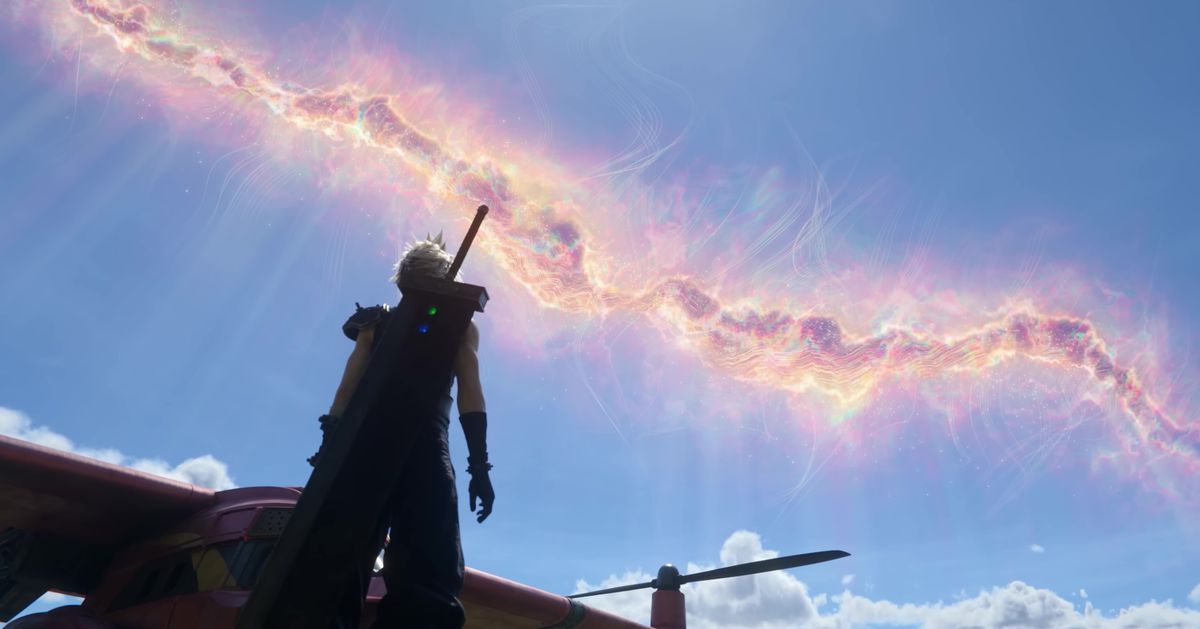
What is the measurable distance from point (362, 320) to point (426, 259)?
55 centimetres

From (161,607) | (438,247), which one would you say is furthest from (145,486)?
(438,247)

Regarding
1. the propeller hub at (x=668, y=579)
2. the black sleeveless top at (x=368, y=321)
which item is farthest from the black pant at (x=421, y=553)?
the propeller hub at (x=668, y=579)

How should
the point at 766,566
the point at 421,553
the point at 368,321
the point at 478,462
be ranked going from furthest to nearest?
the point at 766,566 → the point at 368,321 → the point at 478,462 → the point at 421,553

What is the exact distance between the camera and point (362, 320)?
3.40 meters

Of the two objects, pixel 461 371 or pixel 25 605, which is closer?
pixel 461 371

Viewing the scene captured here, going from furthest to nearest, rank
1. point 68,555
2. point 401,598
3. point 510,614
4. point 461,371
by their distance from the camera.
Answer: point 510,614 < point 68,555 < point 461,371 < point 401,598

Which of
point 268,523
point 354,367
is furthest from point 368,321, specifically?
point 268,523

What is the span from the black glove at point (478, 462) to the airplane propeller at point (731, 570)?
713cm

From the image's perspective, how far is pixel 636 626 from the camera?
29.2 feet

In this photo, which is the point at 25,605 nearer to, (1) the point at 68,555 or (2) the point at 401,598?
(1) the point at 68,555

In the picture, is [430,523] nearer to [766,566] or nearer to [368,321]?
[368,321]

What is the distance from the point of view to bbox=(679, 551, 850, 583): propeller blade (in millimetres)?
9492

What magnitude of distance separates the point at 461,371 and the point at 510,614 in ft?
18.2

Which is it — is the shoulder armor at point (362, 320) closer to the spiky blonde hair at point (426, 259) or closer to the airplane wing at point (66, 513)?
the spiky blonde hair at point (426, 259)
